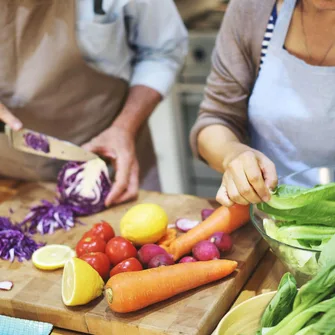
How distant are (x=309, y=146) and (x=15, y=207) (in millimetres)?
872

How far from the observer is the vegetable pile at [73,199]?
1.65m

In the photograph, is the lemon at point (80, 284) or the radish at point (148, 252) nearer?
the lemon at point (80, 284)

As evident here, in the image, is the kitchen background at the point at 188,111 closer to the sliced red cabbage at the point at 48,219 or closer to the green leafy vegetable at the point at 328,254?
the sliced red cabbage at the point at 48,219

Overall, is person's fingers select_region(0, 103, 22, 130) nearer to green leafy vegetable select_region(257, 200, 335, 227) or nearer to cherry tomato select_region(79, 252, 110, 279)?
cherry tomato select_region(79, 252, 110, 279)

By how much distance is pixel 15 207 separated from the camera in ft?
5.83

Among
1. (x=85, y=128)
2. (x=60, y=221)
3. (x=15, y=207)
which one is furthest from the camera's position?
(x=85, y=128)

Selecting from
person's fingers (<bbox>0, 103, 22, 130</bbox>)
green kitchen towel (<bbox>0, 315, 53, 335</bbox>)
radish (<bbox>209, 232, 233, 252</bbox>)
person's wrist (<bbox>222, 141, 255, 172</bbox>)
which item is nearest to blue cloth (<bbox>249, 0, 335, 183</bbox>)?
person's wrist (<bbox>222, 141, 255, 172</bbox>)

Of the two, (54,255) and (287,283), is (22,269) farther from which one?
(287,283)

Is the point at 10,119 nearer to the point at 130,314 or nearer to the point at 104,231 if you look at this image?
the point at 104,231

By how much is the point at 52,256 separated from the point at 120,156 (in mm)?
476

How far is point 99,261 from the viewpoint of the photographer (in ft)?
4.38

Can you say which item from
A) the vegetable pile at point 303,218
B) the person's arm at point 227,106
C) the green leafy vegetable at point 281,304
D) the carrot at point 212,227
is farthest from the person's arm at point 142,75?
the green leafy vegetable at point 281,304

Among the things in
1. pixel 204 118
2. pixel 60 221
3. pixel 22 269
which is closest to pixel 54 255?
pixel 22 269

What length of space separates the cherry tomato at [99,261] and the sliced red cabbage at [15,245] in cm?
22
